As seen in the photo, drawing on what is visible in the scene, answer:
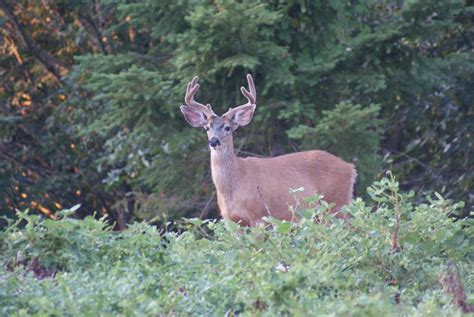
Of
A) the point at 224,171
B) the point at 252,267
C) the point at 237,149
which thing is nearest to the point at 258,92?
the point at 237,149

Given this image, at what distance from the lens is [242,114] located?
10.5 metres

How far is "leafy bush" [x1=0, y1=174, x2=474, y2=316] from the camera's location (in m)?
5.64

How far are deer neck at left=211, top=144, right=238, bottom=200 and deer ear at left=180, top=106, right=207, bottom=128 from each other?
344mm

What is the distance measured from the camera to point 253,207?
33.0ft

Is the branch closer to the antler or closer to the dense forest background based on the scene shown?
the dense forest background

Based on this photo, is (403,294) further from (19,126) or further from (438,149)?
(19,126)

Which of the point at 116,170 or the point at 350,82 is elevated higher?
the point at 350,82

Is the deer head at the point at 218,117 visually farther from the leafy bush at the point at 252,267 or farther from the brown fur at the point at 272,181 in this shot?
the leafy bush at the point at 252,267

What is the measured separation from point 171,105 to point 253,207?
7.46 ft

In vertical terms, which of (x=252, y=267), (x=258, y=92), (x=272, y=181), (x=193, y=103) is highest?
(x=252, y=267)

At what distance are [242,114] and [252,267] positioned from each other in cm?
459

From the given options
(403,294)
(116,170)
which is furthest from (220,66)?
(403,294)

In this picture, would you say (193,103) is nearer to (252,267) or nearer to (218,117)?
(218,117)

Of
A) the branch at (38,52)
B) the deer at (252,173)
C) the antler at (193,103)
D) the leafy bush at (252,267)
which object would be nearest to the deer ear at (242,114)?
the deer at (252,173)
